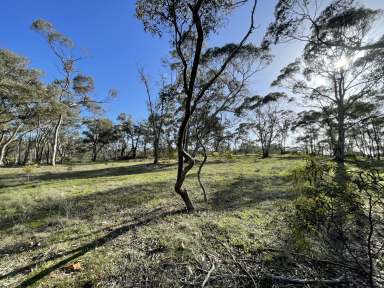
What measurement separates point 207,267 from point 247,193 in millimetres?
4540

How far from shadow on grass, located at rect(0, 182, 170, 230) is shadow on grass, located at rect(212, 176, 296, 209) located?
215 centimetres

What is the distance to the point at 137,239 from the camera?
160 inches

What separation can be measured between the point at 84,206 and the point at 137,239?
294 centimetres

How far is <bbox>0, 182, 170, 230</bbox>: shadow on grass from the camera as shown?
207 inches

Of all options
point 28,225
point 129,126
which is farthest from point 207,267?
point 129,126

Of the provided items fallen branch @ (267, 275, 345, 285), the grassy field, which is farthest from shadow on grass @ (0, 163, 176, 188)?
fallen branch @ (267, 275, 345, 285)

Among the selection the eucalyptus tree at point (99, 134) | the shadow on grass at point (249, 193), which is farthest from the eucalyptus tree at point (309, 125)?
the eucalyptus tree at point (99, 134)

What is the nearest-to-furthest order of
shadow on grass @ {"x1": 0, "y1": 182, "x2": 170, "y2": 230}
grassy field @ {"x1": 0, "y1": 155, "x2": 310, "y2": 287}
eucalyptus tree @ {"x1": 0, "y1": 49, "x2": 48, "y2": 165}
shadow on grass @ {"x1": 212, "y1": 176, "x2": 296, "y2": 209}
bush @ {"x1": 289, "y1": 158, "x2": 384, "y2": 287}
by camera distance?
bush @ {"x1": 289, "y1": 158, "x2": 384, "y2": 287}
grassy field @ {"x1": 0, "y1": 155, "x2": 310, "y2": 287}
shadow on grass @ {"x1": 0, "y1": 182, "x2": 170, "y2": 230}
shadow on grass @ {"x1": 212, "y1": 176, "x2": 296, "y2": 209}
eucalyptus tree @ {"x1": 0, "y1": 49, "x2": 48, "y2": 165}

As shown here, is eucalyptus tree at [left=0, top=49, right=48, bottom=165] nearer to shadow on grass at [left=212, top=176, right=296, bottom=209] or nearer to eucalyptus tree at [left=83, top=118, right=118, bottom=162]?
shadow on grass at [left=212, top=176, right=296, bottom=209]

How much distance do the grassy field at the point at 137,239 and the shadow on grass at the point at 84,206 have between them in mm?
26

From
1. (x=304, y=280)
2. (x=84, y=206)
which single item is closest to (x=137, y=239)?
(x=304, y=280)

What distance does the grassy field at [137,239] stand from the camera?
3.00 m

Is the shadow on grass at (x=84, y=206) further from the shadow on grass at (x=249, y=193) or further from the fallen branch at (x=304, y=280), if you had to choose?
the fallen branch at (x=304, y=280)

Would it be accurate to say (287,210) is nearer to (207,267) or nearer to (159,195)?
(207,267)
